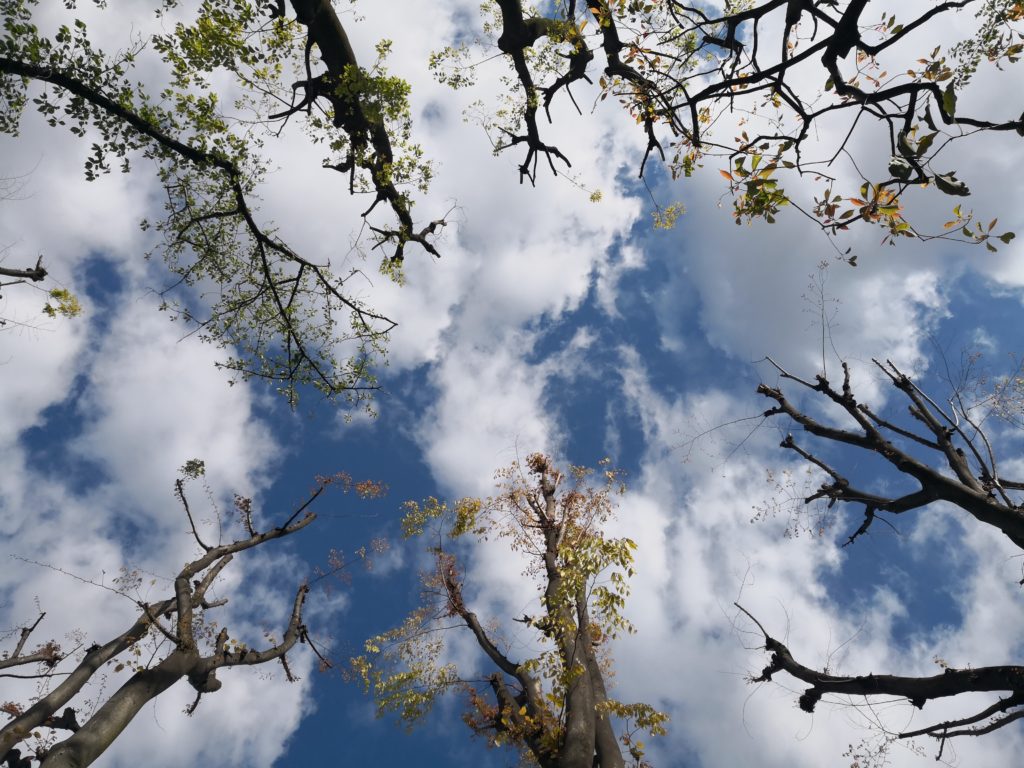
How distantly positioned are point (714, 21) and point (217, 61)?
700 cm

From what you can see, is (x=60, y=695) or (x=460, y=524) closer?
(x=60, y=695)

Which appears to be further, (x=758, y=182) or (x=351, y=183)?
(x=351, y=183)

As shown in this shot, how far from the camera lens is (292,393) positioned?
404 inches

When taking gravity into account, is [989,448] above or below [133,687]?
above

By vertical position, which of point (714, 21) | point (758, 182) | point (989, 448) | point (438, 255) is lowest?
point (989, 448)

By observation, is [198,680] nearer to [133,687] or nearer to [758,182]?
[133,687]

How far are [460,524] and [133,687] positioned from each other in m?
7.74

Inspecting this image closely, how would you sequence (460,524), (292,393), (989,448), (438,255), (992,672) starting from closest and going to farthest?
1. (992,672)
2. (989,448)
3. (292,393)
4. (438,255)
5. (460,524)

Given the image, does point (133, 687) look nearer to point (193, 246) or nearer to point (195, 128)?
point (193, 246)

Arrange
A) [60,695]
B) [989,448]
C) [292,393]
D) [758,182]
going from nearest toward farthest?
1. [758,182]
2. [989,448]
3. [60,695]
4. [292,393]

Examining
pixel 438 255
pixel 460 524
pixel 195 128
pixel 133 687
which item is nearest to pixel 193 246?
pixel 195 128

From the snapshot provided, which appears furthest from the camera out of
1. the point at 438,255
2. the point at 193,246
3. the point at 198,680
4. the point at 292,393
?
the point at 438,255

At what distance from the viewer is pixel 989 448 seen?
671cm

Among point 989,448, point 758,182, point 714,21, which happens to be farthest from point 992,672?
point 714,21
